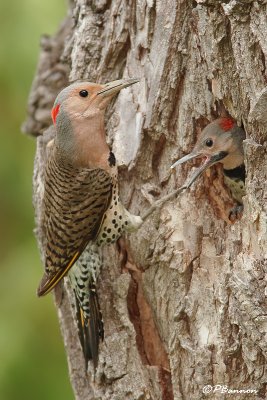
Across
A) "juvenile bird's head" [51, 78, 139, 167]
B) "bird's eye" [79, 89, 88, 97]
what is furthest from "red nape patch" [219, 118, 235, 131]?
"bird's eye" [79, 89, 88, 97]

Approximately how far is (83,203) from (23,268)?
4.10 ft

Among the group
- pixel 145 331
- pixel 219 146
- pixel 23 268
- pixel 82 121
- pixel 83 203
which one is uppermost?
pixel 82 121

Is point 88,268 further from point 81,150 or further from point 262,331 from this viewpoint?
point 262,331

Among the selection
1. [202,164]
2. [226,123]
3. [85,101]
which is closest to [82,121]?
[85,101]

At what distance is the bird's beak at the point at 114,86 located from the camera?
14.4 ft

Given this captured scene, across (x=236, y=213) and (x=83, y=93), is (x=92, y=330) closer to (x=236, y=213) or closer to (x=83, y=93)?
(x=236, y=213)

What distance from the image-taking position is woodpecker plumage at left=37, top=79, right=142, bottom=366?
4.58 m

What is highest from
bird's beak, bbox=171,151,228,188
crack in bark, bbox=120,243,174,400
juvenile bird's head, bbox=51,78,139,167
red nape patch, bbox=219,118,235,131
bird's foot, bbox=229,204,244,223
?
juvenile bird's head, bbox=51,78,139,167

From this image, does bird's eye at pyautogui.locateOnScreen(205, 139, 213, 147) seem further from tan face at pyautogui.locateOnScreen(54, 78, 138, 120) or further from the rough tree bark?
tan face at pyautogui.locateOnScreen(54, 78, 138, 120)

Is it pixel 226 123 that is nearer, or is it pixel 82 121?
pixel 226 123

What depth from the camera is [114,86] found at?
4477 millimetres

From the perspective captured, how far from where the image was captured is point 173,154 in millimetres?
4453

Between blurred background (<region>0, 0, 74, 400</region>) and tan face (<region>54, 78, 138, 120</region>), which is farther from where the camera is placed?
blurred background (<region>0, 0, 74, 400</region>)

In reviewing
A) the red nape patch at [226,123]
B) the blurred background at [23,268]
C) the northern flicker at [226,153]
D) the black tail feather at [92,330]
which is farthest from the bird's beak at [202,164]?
the blurred background at [23,268]
